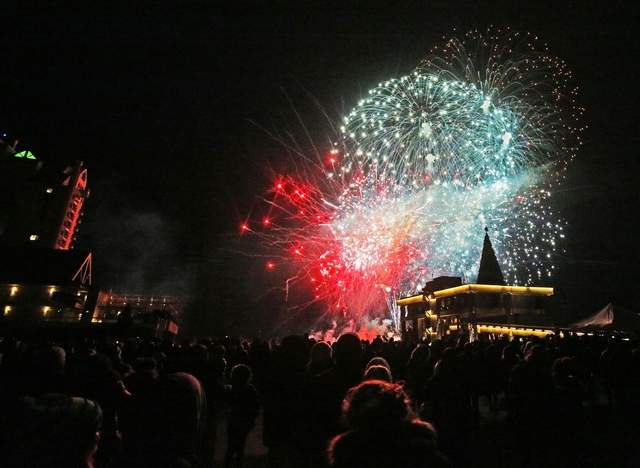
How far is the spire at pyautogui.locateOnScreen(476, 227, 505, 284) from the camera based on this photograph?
3356cm

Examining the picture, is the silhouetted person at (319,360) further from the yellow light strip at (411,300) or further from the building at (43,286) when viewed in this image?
the building at (43,286)

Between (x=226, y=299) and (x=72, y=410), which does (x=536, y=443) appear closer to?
(x=72, y=410)

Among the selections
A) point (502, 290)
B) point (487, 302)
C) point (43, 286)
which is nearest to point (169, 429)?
point (487, 302)

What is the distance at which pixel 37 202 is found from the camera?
6731 centimetres

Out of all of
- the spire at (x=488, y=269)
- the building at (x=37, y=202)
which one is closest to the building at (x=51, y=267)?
the building at (x=37, y=202)

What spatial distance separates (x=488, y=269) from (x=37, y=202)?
76786 millimetres

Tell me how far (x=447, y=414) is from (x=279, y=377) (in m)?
3.66

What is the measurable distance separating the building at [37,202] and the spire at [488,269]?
228 feet

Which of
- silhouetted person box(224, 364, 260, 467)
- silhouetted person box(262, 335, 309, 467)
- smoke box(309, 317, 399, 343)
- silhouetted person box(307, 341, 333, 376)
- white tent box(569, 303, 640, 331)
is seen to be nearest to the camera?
silhouetted person box(262, 335, 309, 467)

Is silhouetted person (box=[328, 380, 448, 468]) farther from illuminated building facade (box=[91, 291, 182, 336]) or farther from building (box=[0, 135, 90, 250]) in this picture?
building (box=[0, 135, 90, 250])

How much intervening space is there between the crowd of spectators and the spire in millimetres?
24659

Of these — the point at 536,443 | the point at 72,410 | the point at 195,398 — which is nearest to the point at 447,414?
the point at 536,443

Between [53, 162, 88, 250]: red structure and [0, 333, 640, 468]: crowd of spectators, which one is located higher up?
[53, 162, 88, 250]: red structure

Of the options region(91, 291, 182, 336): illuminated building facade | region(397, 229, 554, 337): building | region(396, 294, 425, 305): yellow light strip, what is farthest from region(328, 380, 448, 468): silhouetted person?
region(396, 294, 425, 305): yellow light strip
